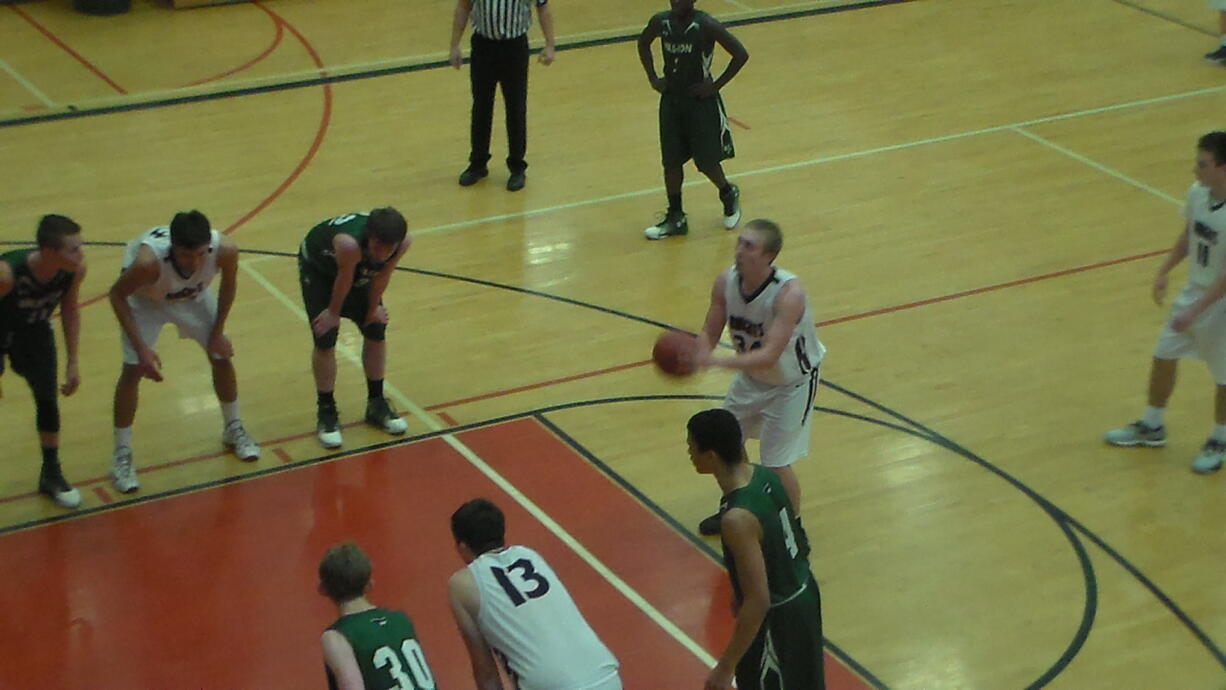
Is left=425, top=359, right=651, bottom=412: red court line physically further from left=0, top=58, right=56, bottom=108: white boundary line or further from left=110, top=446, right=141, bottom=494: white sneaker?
left=0, top=58, right=56, bottom=108: white boundary line

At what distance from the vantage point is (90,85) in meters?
13.6

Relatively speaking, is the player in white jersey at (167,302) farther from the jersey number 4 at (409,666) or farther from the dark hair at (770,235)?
the jersey number 4 at (409,666)

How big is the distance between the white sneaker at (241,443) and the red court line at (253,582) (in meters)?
0.22

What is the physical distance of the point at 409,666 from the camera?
5.11 metres

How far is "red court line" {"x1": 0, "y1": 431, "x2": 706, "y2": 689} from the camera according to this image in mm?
6680

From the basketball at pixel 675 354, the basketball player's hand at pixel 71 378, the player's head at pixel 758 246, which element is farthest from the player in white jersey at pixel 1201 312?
the basketball player's hand at pixel 71 378

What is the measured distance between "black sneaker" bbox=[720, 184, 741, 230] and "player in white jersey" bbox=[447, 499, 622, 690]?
243 inches

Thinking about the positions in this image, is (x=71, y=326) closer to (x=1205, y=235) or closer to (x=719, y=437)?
(x=719, y=437)

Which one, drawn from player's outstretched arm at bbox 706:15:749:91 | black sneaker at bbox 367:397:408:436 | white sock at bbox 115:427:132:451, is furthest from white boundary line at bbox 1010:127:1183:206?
white sock at bbox 115:427:132:451

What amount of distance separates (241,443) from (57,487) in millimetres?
943

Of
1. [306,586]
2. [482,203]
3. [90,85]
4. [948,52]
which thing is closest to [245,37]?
Answer: [90,85]

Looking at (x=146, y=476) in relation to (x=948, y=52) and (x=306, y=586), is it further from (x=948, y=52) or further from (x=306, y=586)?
(x=948, y=52)

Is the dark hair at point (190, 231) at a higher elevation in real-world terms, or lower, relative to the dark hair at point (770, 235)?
higher

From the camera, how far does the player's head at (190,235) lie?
7281mm
